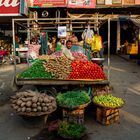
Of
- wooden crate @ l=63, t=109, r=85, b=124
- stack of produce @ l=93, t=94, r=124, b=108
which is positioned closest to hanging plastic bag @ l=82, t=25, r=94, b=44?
stack of produce @ l=93, t=94, r=124, b=108

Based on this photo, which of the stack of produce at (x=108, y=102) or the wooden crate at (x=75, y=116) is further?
the stack of produce at (x=108, y=102)

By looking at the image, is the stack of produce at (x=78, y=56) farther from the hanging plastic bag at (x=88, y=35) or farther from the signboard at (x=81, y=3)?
the signboard at (x=81, y=3)

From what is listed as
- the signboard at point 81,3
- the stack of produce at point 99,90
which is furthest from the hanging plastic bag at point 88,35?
the signboard at point 81,3

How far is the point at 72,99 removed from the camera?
759cm

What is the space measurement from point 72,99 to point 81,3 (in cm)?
1700

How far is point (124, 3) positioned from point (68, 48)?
16.0 metres

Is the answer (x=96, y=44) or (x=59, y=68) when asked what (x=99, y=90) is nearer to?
(x=59, y=68)

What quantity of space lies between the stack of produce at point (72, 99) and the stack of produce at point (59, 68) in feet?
2.27

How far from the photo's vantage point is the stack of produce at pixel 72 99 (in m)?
7.39

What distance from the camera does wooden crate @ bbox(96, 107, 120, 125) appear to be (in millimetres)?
7512

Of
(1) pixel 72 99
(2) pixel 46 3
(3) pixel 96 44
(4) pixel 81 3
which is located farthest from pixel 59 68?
(4) pixel 81 3

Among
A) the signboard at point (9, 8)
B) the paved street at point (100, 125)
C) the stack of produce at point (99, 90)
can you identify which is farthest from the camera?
the signboard at point (9, 8)

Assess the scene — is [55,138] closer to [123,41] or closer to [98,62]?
[98,62]

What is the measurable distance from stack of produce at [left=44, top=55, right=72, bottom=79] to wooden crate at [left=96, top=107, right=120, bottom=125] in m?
1.44
